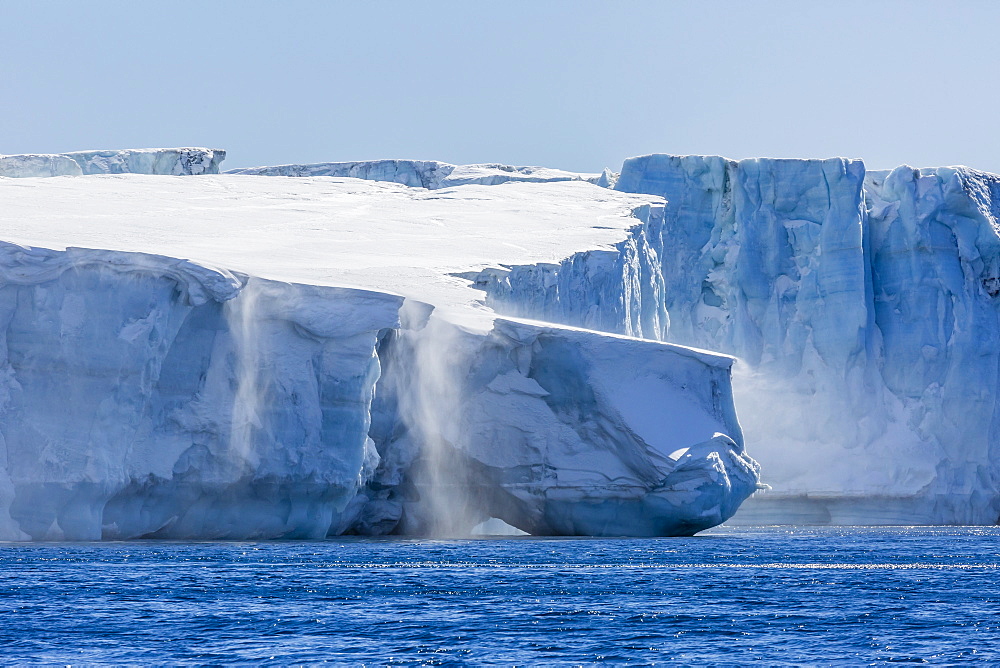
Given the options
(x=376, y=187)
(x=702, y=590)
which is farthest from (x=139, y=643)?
(x=376, y=187)

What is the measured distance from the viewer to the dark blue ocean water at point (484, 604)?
13.9m

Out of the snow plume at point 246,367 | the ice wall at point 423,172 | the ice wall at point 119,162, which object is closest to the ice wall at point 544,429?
the snow plume at point 246,367

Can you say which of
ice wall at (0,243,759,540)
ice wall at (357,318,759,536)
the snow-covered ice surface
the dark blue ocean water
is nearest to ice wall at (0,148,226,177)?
the snow-covered ice surface

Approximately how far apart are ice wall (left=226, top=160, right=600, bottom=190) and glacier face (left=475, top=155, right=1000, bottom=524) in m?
12.6

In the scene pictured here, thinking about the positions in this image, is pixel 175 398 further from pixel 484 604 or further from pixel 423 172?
pixel 423 172

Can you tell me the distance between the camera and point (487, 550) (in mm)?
26031

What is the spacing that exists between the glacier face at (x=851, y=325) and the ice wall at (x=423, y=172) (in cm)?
1258

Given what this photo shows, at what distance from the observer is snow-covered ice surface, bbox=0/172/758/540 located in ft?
76.1

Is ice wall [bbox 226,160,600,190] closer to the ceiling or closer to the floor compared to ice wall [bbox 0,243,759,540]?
closer to the ceiling

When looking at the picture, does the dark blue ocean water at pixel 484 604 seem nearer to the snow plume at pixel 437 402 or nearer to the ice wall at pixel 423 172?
the snow plume at pixel 437 402

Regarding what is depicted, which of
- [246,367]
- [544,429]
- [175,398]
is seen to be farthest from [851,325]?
[175,398]

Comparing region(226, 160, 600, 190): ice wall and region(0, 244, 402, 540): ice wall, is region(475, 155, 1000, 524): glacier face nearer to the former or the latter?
region(226, 160, 600, 190): ice wall

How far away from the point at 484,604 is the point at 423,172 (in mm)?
40229

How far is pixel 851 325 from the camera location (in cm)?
4062
